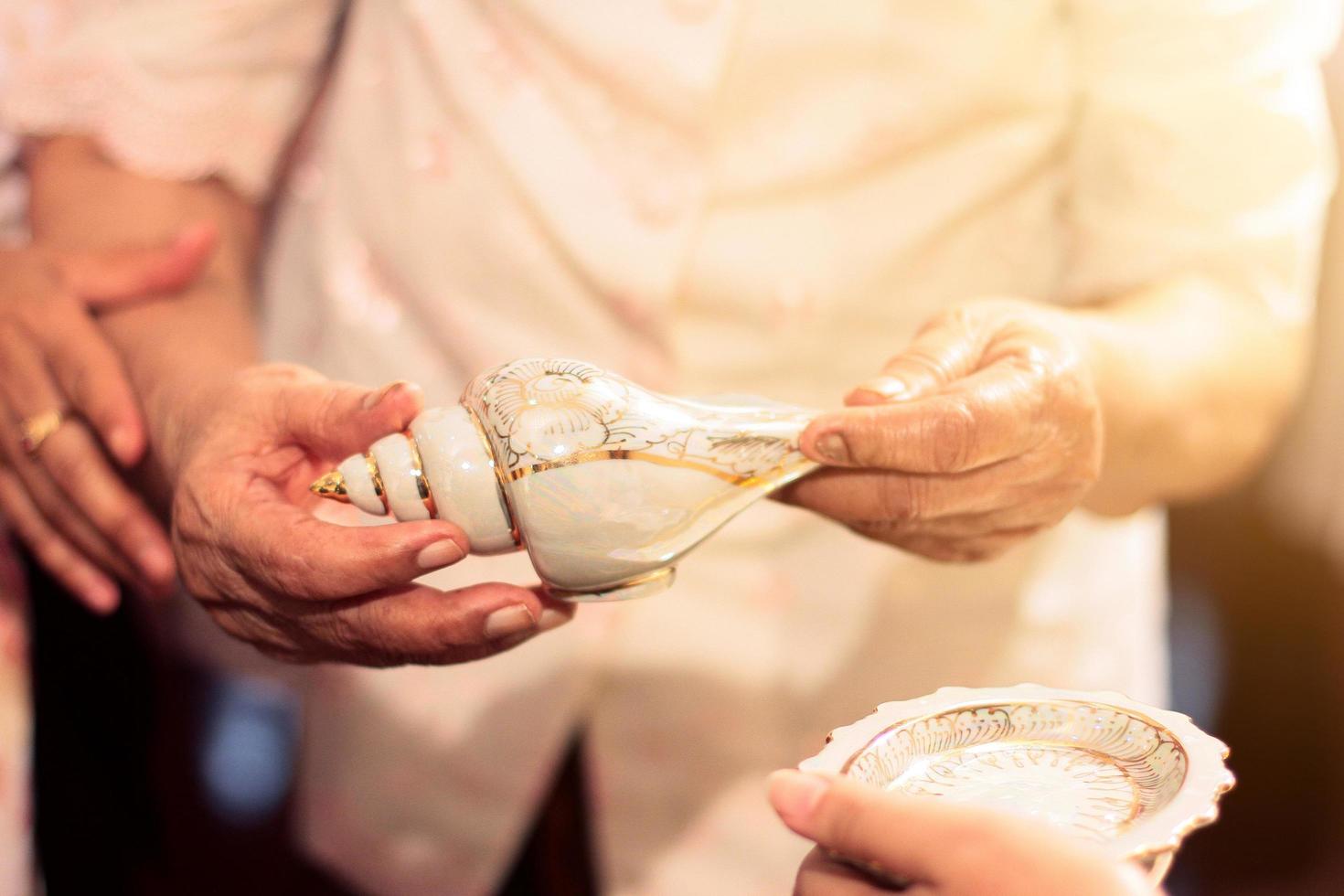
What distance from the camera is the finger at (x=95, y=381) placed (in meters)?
0.64

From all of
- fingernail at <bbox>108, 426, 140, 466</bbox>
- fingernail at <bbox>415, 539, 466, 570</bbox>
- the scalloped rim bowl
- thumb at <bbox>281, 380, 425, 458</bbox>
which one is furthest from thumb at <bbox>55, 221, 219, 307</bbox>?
the scalloped rim bowl

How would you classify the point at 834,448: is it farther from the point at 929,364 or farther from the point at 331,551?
the point at 331,551

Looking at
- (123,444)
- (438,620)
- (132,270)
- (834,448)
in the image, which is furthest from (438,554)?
(132,270)

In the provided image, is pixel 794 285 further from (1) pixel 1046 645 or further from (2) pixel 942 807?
(2) pixel 942 807

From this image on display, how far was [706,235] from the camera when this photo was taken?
69cm

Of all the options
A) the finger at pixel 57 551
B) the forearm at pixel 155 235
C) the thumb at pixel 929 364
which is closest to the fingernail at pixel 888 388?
the thumb at pixel 929 364

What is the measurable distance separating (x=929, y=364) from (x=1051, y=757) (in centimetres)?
20

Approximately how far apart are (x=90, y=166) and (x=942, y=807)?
2.32ft

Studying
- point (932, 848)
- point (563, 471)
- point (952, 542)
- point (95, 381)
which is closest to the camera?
point (932, 848)

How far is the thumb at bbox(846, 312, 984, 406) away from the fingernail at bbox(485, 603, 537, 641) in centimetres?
17

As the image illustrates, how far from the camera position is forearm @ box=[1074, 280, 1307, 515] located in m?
0.59

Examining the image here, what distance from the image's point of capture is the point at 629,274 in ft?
2.23

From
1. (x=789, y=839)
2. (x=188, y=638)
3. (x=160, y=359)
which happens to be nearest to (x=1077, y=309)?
(x=789, y=839)

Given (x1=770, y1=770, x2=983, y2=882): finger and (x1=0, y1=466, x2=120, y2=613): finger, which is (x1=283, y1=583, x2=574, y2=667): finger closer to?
(x1=770, y1=770, x2=983, y2=882): finger
